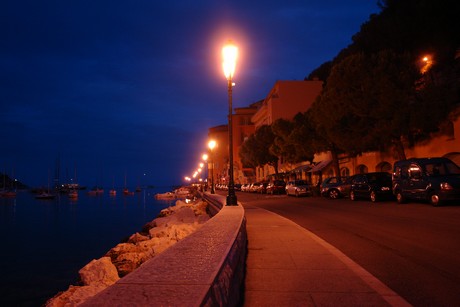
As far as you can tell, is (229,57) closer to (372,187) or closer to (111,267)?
(111,267)

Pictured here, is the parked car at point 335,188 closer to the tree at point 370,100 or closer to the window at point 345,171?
the tree at point 370,100

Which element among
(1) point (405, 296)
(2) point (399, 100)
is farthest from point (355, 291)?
(2) point (399, 100)

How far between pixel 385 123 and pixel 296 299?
2726cm

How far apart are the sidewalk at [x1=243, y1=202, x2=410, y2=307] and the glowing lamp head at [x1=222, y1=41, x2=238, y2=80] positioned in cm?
782

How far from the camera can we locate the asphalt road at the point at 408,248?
6590 mm

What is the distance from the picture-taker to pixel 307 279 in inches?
274

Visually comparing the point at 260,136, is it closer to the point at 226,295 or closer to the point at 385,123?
the point at 385,123

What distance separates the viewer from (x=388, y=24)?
130 ft

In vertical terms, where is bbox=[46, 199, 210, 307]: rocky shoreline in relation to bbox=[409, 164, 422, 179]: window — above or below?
below

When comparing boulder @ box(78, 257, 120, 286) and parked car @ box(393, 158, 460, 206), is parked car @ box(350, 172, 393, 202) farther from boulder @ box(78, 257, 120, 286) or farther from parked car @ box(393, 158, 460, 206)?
boulder @ box(78, 257, 120, 286)

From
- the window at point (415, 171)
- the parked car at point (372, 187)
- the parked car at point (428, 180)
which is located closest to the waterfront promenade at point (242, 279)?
the parked car at point (428, 180)

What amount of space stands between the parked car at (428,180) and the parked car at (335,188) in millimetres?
9757

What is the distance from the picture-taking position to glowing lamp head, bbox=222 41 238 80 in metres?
16.1

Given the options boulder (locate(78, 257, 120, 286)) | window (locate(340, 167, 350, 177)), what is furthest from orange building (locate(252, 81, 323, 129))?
boulder (locate(78, 257, 120, 286))
